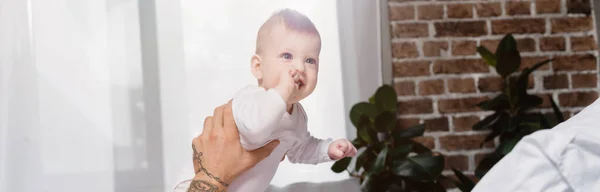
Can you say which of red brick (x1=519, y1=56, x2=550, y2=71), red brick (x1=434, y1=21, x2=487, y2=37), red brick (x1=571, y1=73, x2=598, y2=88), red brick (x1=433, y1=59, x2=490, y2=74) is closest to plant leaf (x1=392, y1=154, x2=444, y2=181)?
red brick (x1=433, y1=59, x2=490, y2=74)

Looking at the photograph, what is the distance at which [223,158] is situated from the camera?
1328mm

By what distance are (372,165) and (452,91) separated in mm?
549

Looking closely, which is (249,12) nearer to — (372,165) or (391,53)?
(372,165)

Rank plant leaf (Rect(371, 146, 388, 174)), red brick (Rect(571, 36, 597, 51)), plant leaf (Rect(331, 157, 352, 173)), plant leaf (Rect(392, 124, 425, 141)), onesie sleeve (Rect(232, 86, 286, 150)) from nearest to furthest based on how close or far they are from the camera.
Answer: onesie sleeve (Rect(232, 86, 286, 150))
plant leaf (Rect(331, 157, 352, 173))
plant leaf (Rect(371, 146, 388, 174))
plant leaf (Rect(392, 124, 425, 141))
red brick (Rect(571, 36, 597, 51))

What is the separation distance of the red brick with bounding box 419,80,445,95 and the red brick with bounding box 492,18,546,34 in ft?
1.04

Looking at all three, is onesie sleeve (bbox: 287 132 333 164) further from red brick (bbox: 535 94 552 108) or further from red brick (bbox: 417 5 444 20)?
red brick (bbox: 535 94 552 108)

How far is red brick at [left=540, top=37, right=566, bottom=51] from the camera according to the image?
7.26 ft

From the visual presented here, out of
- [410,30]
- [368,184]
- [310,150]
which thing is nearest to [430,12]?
[410,30]

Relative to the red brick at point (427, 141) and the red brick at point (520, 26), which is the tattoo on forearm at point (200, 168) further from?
the red brick at point (520, 26)

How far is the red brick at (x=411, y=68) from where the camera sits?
2111 millimetres

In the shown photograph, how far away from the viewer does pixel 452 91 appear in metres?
2.16

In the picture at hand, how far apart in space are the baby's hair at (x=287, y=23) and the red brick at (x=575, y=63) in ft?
4.09

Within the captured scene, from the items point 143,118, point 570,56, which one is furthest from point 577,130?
point 570,56

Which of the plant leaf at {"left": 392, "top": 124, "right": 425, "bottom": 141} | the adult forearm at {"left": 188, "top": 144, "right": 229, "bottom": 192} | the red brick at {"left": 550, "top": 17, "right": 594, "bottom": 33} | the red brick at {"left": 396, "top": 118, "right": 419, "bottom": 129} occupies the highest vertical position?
the red brick at {"left": 550, "top": 17, "right": 594, "bottom": 33}
